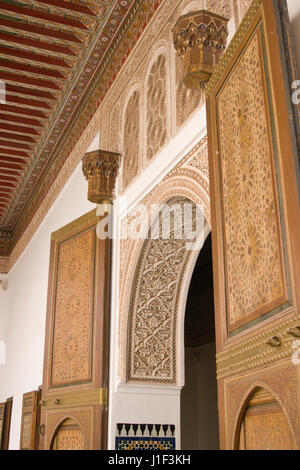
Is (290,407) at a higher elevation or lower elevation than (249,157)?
lower

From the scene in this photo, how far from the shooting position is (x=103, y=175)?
3.50 m

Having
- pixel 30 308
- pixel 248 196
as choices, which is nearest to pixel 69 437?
pixel 248 196

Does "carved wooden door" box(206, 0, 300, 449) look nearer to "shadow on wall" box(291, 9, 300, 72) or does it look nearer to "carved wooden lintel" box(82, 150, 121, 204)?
"shadow on wall" box(291, 9, 300, 72)

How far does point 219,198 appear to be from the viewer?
1.87 m

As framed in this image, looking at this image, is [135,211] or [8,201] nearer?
[135,211]

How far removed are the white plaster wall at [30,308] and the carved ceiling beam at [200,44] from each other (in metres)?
1.83

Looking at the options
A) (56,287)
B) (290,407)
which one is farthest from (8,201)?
(290,407)

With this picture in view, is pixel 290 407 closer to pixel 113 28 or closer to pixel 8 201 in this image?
pixel 113 28

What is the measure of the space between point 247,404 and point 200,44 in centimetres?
135

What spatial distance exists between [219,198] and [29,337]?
3902mm

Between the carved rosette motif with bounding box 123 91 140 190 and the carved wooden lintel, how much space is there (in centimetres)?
9

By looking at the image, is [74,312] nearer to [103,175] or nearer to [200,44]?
[103,175]

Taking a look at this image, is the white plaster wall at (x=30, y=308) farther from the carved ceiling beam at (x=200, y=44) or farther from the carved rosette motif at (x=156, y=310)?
the carved ceiling beam at (x=200, y=44)

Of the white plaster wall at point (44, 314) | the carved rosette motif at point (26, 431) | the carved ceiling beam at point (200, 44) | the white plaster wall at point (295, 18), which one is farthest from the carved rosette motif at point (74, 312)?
the white plaster wall at point (295, 18)
